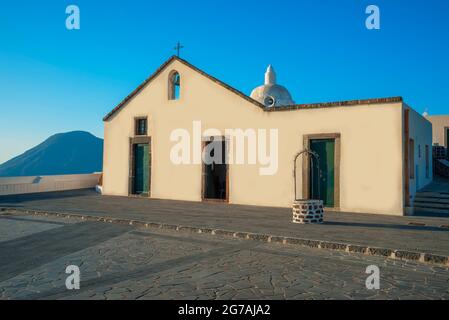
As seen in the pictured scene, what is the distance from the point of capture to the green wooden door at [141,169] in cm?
1766

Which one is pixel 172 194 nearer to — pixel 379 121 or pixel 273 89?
pixel 379 121

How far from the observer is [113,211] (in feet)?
39.7

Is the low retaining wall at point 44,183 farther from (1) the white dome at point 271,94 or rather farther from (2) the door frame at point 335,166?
(2) the door frame at point 335,166

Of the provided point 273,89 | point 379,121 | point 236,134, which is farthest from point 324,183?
point 273,89

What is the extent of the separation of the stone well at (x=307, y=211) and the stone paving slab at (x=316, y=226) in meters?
0.32

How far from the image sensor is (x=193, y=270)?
18.4 ft

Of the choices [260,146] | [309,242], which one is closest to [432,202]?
[260,146]

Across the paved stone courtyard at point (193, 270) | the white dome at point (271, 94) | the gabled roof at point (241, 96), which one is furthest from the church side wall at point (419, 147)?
the white dome at point (271, 94)

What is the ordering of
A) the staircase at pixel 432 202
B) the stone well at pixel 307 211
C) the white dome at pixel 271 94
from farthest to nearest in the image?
the white dome at pixel 271 94
the staircase at pixel 432 202
the stone well at pixel 307 211

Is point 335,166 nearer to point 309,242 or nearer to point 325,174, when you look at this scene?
point 325,174

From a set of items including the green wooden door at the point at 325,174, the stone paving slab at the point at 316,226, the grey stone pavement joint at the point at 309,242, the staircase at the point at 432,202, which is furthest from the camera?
the green wooden door at the point at 325,174

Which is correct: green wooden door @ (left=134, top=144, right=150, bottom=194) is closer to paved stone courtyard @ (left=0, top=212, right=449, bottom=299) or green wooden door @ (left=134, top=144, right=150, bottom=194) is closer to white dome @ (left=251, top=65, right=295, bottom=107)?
paved stone courtyard @ (left=0, top=212, right=449, bottom=299)

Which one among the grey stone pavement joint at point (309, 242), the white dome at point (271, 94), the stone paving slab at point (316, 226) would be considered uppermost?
the white dome at point (271, 94)

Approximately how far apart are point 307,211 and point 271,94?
876 inches
